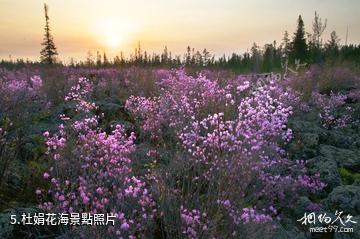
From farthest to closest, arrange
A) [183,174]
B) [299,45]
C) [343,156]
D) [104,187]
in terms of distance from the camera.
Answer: [299,45]
[343,156]
[183,174]
[104,187]

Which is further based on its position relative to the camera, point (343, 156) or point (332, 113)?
point (332, 113)

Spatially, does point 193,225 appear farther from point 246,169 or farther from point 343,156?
point 343,156

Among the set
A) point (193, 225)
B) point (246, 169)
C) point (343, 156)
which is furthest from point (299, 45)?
point (193, 225)

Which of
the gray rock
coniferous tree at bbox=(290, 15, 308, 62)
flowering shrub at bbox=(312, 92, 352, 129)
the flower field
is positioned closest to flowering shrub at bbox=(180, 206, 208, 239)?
the flower field

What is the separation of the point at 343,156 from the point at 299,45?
1682 inches

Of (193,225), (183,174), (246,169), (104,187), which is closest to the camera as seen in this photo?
(193,225)

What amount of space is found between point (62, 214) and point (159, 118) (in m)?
3.36

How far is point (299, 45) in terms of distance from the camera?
46500 millimetres

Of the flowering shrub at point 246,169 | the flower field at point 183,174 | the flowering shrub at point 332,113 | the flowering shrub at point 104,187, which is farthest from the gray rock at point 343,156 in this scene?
the flowering shrub at point 104,187

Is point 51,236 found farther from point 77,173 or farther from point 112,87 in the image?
point 112,87

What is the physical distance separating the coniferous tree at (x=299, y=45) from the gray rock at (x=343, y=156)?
40.8 meters

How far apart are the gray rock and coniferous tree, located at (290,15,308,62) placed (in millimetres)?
40842

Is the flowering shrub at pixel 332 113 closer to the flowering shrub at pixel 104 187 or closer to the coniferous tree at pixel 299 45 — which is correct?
the flowering shrub at pixel 104 187

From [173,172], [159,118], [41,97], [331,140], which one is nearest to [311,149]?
[331,140]
